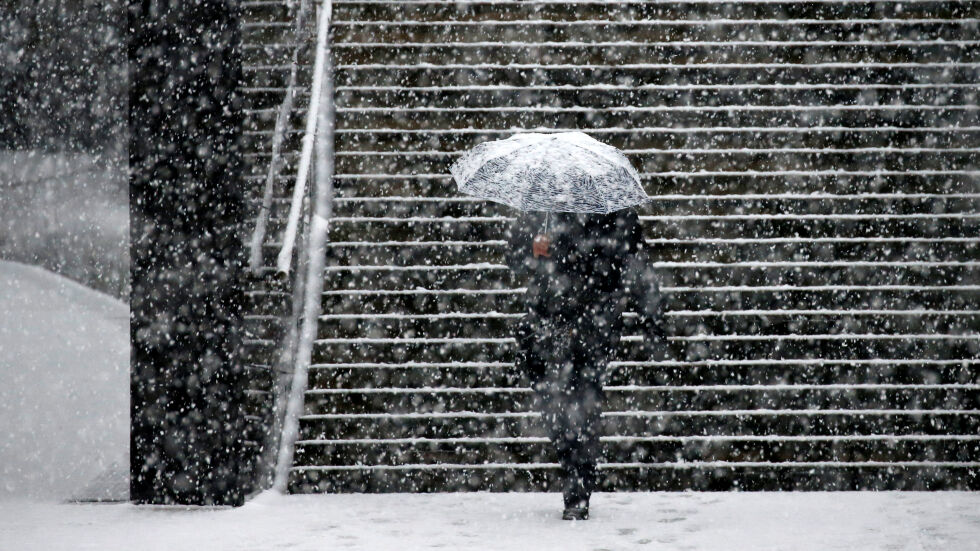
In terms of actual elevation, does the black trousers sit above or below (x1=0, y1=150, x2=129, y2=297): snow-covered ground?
below

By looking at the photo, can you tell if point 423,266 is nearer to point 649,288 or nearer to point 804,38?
point 649,288

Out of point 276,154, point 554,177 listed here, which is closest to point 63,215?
point 276,154

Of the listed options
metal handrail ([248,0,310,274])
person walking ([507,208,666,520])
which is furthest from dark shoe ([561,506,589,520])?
metal handrail ([248,0,310,274])

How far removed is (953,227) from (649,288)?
2.84m

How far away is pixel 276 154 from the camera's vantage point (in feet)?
20.6

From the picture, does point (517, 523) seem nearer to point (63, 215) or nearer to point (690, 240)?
point (690, 240)

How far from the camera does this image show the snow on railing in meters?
6.22

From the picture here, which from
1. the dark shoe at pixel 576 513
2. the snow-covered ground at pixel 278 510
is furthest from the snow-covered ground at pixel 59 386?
the dark shoe at pixel 576 513

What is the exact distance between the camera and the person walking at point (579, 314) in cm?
530

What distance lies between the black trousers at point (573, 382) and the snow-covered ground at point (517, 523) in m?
0.33

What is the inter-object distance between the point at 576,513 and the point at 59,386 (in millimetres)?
3545

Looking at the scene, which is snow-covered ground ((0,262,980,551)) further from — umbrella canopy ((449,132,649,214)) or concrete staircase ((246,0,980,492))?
umbrella canopy ((449,132,649,214))

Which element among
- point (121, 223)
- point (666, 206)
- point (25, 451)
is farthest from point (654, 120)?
point (25, 451)

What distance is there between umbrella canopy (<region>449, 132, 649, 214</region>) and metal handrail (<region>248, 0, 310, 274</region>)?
121 cm
